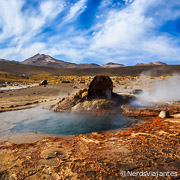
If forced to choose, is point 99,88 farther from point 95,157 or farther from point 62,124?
point 95,157

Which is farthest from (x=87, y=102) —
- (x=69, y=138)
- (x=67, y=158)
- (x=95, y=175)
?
(x=95, y=175)

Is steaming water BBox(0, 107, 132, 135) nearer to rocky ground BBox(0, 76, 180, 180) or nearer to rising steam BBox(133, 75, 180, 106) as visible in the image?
rocky ground BBox(0, 76, 180, 180)

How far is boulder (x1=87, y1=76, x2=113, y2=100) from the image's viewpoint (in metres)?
11.6

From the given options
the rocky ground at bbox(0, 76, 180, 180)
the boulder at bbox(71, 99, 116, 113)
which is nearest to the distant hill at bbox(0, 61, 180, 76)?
the boulder at bbox(71, 99, 116, 113)

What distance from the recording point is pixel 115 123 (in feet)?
26.5

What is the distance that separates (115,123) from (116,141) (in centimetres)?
260

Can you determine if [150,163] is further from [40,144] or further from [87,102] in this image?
[87,102]

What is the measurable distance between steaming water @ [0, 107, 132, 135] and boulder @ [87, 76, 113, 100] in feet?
7.49

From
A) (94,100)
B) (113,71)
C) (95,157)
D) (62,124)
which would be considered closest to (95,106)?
(94,100)

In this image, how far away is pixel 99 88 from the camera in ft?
38.7

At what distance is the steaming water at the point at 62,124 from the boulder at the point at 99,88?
2.28 meters

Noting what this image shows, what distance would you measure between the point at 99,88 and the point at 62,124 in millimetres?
4725

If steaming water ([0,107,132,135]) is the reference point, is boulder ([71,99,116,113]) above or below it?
A: above

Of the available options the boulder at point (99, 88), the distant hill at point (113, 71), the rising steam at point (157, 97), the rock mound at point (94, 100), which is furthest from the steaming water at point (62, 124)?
the distant hill at point (113, 71)
